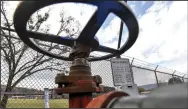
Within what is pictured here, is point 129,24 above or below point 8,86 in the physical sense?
above

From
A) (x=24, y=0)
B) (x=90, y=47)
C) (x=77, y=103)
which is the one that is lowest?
(x=77, y=103)

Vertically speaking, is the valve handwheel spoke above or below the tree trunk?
above

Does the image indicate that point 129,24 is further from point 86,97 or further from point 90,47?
point 86,97

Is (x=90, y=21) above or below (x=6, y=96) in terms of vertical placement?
above

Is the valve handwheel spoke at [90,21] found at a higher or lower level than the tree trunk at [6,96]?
higher

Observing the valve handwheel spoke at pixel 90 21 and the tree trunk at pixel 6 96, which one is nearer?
the valve handwheel spoke at pixel 90 21

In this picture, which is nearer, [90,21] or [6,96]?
[90,21]

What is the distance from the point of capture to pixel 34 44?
1325mm

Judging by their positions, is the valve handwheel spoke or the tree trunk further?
the tree trunk

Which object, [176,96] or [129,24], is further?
[129,24]

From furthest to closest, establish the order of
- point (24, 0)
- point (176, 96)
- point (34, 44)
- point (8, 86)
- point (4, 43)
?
point (4, 43) < point (8, 86) < point (34, 44) < point (24, 0) < point (176, 96)

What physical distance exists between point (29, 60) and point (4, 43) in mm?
566

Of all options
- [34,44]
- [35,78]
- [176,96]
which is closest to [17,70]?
[35,78]

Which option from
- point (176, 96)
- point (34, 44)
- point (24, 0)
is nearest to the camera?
point (176, 96)
